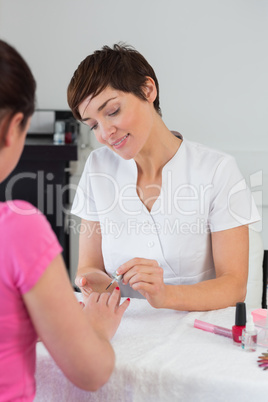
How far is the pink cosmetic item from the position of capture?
3.50ft

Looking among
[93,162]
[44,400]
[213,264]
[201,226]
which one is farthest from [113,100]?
[44,400]

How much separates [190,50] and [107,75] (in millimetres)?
2241

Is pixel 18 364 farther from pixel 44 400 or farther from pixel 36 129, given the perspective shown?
pixel 36 129

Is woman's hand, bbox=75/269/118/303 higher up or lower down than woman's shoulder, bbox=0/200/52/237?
lower down

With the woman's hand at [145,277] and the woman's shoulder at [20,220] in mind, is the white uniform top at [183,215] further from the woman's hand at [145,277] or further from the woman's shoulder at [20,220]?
the woman's shoulder at [20,220]

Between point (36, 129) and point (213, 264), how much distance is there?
8.38 ft

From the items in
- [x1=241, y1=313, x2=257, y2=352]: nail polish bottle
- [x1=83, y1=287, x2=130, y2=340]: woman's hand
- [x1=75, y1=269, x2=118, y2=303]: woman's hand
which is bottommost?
[x1=75, y1=269, x2=118, y2=303]: woman's hand

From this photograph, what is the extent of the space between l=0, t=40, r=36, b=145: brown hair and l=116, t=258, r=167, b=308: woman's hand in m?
0.55

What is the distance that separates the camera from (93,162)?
1.61m

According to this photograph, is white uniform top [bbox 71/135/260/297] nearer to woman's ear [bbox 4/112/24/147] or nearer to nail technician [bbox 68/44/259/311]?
nail technician [bbox 68/44/259/311]

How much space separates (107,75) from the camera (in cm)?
136

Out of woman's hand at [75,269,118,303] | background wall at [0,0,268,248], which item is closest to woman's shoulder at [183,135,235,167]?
woman's hand at [75,269,118,303]

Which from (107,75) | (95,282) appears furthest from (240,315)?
(107,75)

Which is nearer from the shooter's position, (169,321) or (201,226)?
(169,321)
